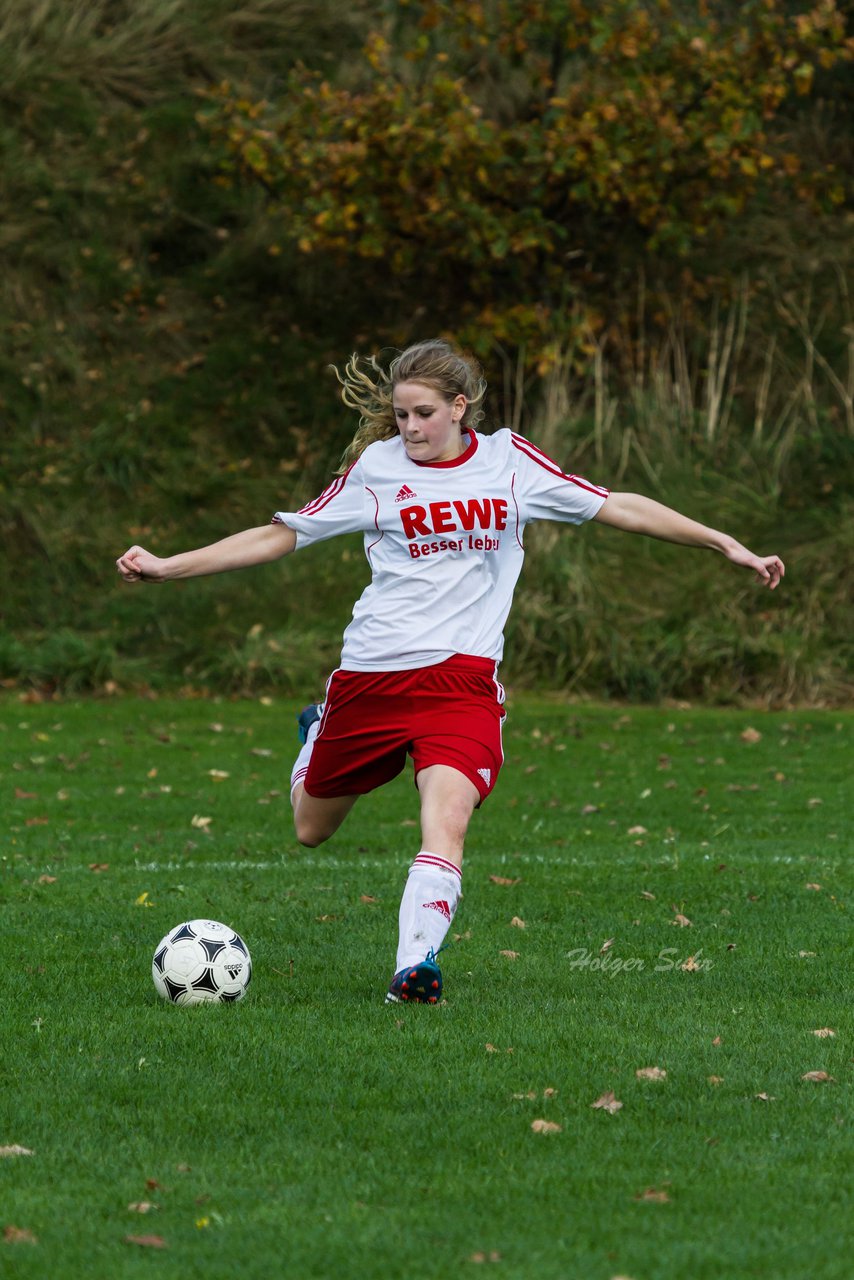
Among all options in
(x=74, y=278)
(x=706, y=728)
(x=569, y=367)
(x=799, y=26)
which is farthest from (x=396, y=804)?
(x=74, y=278)

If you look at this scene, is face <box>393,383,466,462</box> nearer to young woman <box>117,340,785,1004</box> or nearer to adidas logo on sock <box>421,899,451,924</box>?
young woman <box>117,340,785,1004</box>

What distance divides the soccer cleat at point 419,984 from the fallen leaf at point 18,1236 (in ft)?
6.90

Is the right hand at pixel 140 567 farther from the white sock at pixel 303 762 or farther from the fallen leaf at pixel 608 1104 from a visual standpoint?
the fallen leaf at pixel 608 1104

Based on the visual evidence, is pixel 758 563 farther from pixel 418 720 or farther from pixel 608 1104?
pixel 608 1104

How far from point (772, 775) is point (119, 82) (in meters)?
13.9

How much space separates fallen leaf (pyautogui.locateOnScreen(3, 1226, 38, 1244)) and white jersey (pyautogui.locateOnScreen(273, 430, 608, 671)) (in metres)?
2.68

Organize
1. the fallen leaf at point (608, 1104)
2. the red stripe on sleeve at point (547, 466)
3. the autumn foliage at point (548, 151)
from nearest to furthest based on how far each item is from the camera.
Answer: the fallen leaf at point (608, 1104), the red stripe on sleeve at point (547, 466), the autumn foliage at point (548, 151)

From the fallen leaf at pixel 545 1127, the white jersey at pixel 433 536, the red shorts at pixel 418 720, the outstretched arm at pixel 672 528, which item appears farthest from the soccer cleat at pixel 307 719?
the fallen leaf at pixel 545 1127

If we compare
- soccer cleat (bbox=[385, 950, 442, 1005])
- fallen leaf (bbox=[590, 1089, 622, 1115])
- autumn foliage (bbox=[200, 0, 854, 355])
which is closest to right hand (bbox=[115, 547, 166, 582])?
soccer cleat (bbox=[385, 950, 442, 1005])

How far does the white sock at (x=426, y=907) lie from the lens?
570cm

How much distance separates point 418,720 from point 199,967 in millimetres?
1124

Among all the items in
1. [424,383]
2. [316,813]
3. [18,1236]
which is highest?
[424,383]

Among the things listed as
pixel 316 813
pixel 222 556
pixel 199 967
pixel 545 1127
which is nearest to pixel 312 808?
pixel 316 813

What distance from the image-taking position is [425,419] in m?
6.01
